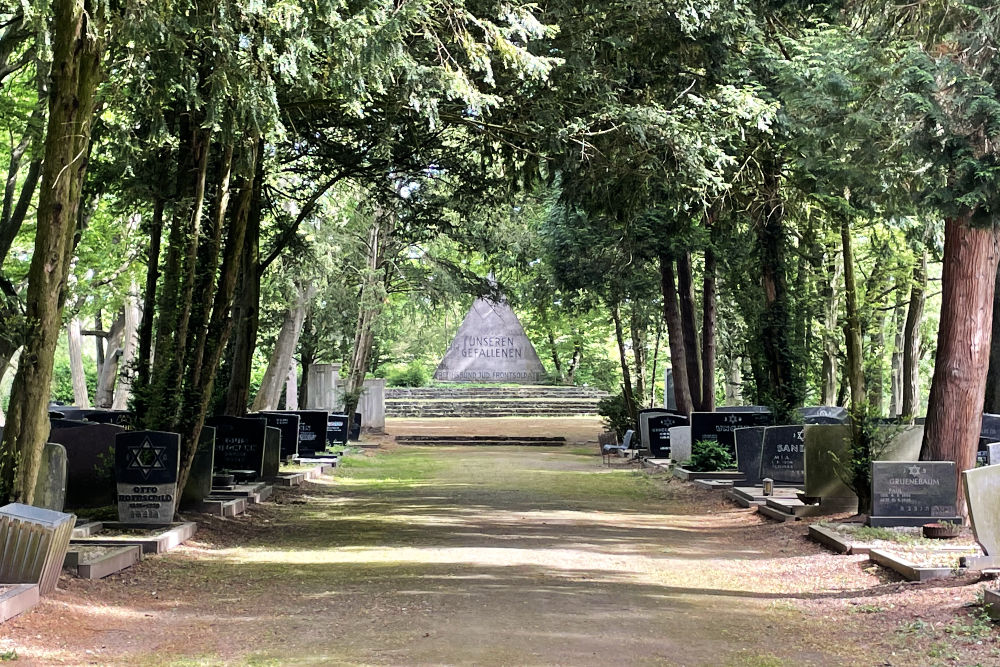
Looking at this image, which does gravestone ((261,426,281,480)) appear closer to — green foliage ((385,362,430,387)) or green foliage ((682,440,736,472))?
green foliage ((682,440,736,472))

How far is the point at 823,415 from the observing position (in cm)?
2041

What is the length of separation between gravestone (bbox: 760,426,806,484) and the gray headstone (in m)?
8.17

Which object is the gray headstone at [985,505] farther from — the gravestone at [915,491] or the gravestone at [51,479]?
the gravestone at [51,479]

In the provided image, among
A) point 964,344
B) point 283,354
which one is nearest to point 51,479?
point 964,344

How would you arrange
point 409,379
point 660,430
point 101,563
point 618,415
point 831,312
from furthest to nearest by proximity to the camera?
1. point 409,379
2. point 618,415
3. point 831,312
4. point 660,430
5. point 101,563

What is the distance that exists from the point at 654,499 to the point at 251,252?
25.0 ft

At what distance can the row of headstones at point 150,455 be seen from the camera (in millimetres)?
12117

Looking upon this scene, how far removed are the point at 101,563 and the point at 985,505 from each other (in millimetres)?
7294

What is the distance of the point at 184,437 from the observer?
12.9 meters

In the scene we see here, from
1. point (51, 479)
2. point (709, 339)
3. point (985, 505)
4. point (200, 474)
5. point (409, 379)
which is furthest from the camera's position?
point (409, 379)

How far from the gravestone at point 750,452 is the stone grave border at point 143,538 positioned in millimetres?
9166

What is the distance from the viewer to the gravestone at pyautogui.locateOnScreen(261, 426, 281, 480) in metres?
18.2

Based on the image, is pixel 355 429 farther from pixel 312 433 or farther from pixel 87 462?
pixel 87 462

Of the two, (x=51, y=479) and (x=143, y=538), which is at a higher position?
(x=51, y=479)
